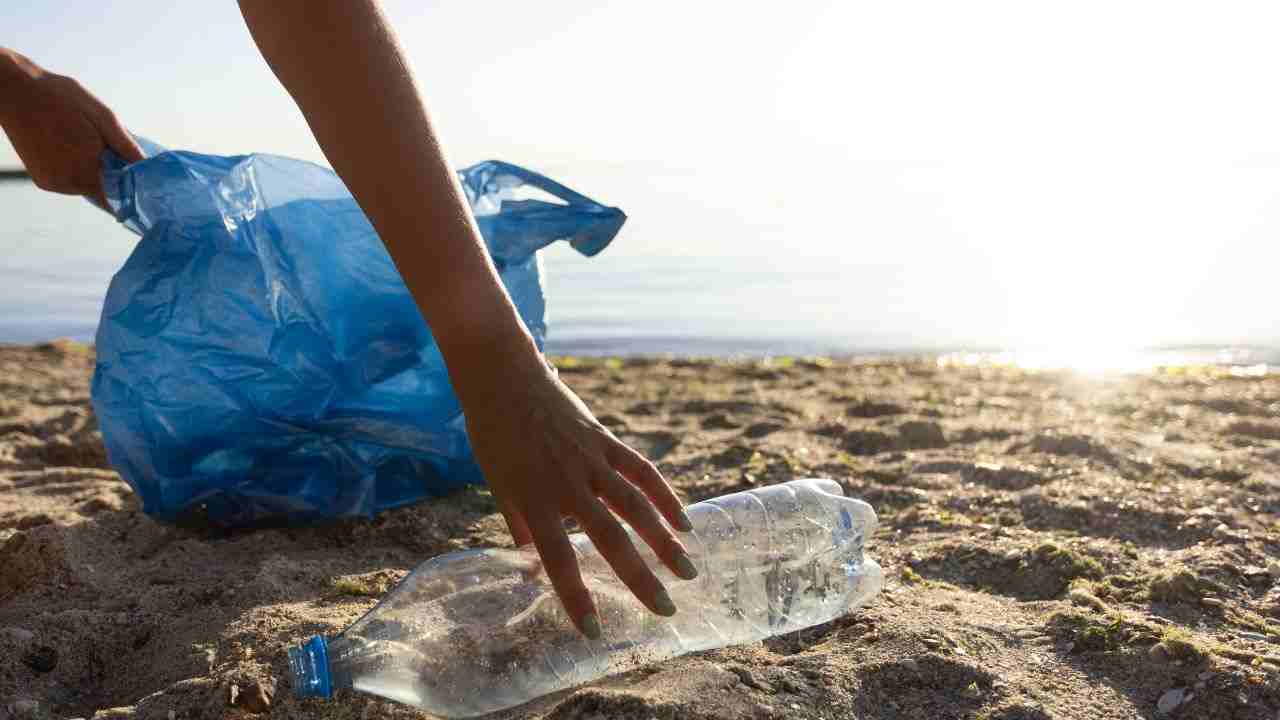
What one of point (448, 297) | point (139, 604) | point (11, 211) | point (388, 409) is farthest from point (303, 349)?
point (11, 211)

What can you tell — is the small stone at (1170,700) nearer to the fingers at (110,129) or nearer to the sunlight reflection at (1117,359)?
the fingers at (110,129)

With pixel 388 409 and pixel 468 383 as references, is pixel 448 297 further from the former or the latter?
pixel 388 409

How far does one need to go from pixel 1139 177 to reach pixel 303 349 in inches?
1169

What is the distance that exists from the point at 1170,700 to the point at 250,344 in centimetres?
177

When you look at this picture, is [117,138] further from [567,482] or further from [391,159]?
[567,482]

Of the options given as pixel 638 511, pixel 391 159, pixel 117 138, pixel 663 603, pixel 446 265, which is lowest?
pixel 663 603

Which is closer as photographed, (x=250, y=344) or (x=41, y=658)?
(x=41, y=658)

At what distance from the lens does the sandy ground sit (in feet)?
5.17

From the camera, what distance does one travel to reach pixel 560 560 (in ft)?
4.17

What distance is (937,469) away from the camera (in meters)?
2.95

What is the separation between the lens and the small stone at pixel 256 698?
1513mm

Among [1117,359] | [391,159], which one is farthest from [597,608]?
[1117,359]

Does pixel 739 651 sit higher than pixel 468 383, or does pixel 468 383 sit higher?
pixel 468 383

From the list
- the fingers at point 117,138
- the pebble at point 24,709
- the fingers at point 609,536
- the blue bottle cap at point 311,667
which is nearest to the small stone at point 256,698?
the blue bottle cap at point 311,667
